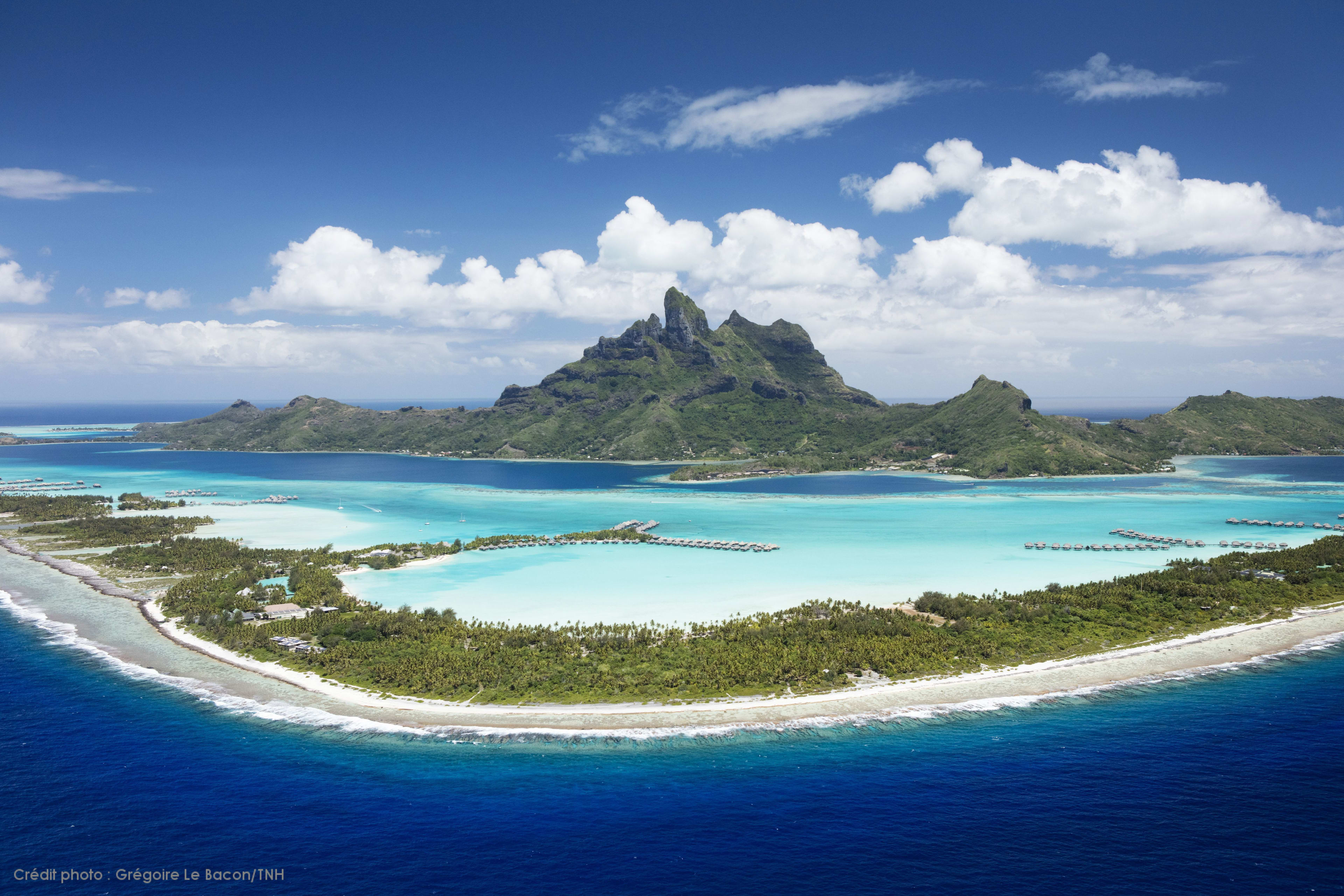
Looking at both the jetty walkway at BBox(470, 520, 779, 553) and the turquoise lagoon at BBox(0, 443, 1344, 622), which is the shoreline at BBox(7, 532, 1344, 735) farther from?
the jetty walkway at BBox(470, 520, 779, 553)

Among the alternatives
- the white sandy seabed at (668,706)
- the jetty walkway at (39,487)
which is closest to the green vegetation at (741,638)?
the white sandy seabed at (668,706)

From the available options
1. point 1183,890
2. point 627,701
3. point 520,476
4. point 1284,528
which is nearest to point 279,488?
point 520,476

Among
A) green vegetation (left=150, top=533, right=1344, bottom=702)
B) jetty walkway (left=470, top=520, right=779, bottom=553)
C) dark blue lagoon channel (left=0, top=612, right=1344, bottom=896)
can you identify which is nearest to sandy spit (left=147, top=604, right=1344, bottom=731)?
green vegetation (left=150, top=533, right=1344, bottom=702)

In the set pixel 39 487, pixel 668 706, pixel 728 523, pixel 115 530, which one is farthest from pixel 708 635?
pixel 39 487

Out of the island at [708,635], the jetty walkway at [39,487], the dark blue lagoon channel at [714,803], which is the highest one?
the jetty walkway at [39,487]

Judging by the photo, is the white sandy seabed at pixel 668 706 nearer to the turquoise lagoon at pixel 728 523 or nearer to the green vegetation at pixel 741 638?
the green vegetation at pixel 741 638

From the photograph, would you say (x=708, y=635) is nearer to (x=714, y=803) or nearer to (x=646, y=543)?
(x=714, y=803)

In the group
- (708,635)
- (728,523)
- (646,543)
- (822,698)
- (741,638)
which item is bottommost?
(822,698)

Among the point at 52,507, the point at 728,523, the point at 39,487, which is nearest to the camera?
the point at 728,523
